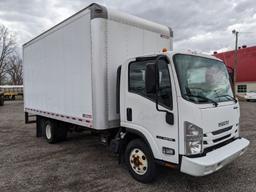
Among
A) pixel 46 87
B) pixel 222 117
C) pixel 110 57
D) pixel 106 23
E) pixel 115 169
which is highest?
pixel 106 23

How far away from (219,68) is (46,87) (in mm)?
4981

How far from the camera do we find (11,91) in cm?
4747

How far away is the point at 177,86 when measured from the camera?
3543mm

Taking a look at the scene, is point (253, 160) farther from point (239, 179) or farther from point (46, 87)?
point (46, 87)

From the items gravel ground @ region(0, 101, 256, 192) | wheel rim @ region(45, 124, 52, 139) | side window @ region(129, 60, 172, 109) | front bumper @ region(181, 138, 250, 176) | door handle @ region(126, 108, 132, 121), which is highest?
side window @ region(129, 60, 172, 109)

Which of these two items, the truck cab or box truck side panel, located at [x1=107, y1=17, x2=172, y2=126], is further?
box truck side panel, located at [x1=107, y1=17, x2=172, y2=126]

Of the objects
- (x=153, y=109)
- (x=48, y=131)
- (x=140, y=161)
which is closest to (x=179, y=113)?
(x=153, y=109)

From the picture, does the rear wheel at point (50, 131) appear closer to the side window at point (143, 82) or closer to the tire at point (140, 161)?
the tire at point (140, 161)

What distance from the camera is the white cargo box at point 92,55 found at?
179 inches

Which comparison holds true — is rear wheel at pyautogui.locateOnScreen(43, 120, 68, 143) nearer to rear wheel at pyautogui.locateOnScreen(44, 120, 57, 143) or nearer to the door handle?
rear wheel at pyautogui.locateOnScreen(44, 120, 57, 143)

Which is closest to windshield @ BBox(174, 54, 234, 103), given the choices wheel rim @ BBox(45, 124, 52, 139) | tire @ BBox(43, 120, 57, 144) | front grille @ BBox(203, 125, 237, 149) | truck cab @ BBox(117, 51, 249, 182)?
truck cab @ BBox(117, 51, 249, 182)

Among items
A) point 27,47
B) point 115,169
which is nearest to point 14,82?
point 27,47

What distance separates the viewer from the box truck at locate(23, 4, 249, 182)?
3533 millimetres

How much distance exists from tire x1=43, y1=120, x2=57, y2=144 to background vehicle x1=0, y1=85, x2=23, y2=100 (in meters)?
39.9
